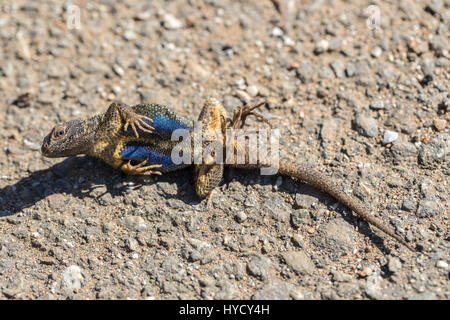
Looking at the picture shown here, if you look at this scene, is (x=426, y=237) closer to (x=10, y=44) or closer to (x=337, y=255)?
(x=337, y=255)

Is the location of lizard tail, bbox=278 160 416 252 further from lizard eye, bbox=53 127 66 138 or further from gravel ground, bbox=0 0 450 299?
lizard eye, bbox=53 127 66 138

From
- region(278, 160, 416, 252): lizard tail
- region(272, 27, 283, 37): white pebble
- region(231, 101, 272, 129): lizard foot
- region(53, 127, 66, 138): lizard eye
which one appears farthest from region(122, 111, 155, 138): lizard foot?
region(272, 27, 283, 37): white pebble

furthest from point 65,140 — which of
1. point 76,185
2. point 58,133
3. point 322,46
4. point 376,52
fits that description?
point 376,52

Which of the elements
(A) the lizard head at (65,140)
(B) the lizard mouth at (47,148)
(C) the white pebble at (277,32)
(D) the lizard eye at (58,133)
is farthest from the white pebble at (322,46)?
(B) the lizard mouth at (47,148)

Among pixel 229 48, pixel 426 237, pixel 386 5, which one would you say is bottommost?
pixel 426 237

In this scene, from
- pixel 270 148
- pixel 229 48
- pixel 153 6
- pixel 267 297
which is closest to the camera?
pixel 267 297

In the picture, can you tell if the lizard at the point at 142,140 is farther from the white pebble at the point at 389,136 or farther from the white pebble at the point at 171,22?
the white pebble at the point at 171,22

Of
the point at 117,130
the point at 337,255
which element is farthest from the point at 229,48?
the point at 337,255
